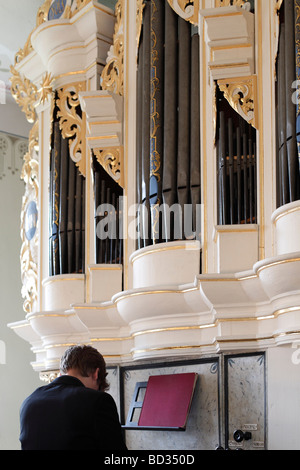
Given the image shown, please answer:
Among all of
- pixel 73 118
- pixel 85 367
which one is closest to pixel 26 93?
pixel 73 118

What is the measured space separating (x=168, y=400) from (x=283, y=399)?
1045mm

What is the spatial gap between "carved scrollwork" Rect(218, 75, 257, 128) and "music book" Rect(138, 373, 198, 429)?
1824mm

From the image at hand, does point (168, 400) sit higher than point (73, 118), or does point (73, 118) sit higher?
point (73, 118)

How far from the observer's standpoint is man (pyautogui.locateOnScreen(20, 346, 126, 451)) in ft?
11.4

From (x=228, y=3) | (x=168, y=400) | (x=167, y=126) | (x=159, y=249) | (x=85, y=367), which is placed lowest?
(x=168, y=400)

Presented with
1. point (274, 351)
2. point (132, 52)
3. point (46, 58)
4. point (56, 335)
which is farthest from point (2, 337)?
point (274, 351)

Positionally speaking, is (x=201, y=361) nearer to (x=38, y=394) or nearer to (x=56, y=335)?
(x=56, y=335)

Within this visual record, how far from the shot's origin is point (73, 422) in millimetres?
3486

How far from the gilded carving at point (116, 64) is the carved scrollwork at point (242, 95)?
1.37 m

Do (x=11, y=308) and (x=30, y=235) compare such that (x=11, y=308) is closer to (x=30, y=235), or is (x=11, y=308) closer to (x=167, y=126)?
(x=30, y=235)

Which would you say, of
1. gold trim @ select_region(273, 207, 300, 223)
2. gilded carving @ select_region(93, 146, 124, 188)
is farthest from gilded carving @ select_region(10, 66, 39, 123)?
gold trim @ select_region(273, 207, 300, 223)

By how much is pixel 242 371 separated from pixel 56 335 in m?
2.06

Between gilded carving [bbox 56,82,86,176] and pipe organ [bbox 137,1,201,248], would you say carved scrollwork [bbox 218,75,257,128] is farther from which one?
gilded carving [bbox 56,82,86,176]

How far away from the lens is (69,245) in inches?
269
